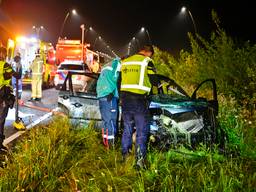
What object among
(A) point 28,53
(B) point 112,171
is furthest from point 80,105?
(A) point 28,53

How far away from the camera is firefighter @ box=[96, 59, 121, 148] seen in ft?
21.1

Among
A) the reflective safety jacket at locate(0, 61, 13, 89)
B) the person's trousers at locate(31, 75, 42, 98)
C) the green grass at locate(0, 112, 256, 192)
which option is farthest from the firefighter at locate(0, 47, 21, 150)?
the person's trousers at locate(31, 75, 42, 98)

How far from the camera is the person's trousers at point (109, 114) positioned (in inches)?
255

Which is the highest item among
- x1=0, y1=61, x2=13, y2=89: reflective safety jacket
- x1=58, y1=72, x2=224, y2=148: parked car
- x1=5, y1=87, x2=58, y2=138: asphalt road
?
x1=0, y1=61, x2=13, y2=89: reflective safety jacket

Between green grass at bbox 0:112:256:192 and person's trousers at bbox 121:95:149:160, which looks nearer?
green grass at bbox 0:112:256:192

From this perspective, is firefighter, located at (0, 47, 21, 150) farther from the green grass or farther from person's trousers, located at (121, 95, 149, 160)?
person's trousers, located at (121, 95, 149, 160)

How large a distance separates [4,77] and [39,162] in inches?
72.8

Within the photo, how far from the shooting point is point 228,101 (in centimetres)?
934

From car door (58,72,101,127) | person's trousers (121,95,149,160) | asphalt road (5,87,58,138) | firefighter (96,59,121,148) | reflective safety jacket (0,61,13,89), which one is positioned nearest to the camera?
person's trousers (121,95,149,160)

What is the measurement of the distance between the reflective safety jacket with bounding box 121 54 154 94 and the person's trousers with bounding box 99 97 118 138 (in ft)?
2.91

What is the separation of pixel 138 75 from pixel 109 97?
985 mm

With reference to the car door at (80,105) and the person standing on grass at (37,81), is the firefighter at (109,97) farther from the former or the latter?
the person standing on grass at (37,81)

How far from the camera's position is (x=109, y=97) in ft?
21.0

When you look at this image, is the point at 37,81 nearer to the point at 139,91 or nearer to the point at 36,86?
the point at 36,86
